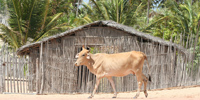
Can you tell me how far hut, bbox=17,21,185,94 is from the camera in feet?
40.3

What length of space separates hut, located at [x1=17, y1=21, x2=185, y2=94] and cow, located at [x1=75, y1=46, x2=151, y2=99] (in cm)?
194

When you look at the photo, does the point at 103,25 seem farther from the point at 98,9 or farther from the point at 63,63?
the point at 98,9

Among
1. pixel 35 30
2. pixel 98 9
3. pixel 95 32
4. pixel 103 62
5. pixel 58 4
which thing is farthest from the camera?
pixel 58 4

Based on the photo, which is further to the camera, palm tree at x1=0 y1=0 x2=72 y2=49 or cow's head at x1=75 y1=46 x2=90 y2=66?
palm tree at x1=0 y1=0 x2=72 y2=49

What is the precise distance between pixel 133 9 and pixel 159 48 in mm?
11281

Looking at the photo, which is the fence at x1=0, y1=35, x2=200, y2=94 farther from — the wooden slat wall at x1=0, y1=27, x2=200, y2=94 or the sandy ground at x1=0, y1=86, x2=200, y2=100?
the sandy ground at x1=0, y1=86, x2=200, y2=100

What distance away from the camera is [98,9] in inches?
904

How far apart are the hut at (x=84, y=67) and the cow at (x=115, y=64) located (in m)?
1.94

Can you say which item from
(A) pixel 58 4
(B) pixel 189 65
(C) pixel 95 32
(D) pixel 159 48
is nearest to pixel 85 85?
(C) pixel 95 32

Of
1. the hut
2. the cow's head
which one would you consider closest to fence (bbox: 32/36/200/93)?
the hut

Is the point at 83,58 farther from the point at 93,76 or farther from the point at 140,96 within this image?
the point at 140,96

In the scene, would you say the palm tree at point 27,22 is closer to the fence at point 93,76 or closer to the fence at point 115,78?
the fence at point 93,76

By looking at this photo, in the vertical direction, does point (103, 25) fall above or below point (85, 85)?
above

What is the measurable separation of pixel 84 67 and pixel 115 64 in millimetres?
2610
